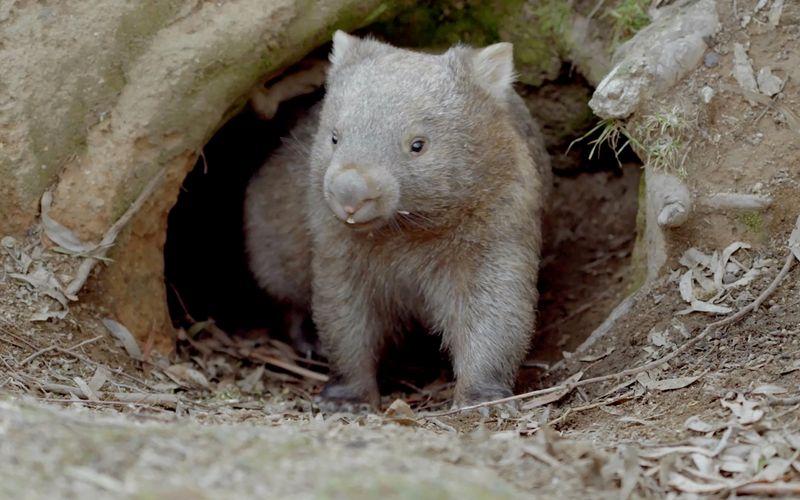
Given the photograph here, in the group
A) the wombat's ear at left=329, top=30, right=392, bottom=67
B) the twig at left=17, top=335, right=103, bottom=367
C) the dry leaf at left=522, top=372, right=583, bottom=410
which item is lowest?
the dry leaf at left=522, top=372, right=583, bottom=410

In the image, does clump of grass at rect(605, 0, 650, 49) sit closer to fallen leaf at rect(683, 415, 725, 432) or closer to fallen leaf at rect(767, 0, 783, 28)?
fallen leaf at rect(767, 0, 783, 28)

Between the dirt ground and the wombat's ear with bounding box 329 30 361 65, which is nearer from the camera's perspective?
the dirt ground

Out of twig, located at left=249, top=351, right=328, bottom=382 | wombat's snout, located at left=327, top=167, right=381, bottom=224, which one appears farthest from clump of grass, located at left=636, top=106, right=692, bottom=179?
twig, located at left=249, top=351, right=328, bottom=382

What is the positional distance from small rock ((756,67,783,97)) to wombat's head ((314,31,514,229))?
132cm

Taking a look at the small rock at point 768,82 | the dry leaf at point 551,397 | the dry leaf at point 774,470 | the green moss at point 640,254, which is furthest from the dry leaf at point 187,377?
the small rock at point 768,82

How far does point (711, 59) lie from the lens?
5449mm

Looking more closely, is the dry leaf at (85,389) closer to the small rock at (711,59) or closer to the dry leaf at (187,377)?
the dry leaf at (187,377)

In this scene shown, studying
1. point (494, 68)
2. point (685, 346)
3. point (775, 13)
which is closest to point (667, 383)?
point (685, 346)

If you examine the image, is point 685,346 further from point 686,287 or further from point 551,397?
point 551,397

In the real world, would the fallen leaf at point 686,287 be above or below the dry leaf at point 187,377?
above

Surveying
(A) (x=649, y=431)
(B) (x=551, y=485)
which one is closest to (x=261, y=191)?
(A) (x=649, y=431)

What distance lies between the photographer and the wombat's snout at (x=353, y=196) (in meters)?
4.73

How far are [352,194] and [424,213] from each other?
0.57 meters

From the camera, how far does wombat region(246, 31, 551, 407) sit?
5.03m
